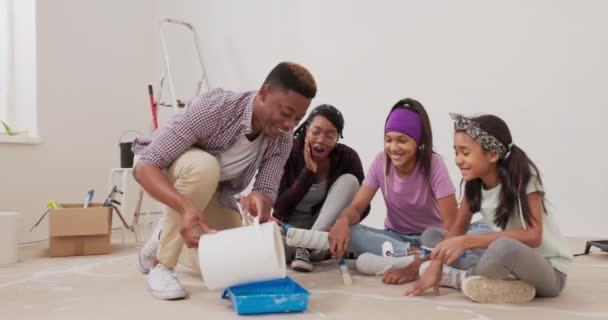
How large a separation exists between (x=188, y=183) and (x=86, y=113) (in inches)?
73.8

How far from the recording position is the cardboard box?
2.09 m

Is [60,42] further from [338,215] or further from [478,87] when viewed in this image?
[478,87]

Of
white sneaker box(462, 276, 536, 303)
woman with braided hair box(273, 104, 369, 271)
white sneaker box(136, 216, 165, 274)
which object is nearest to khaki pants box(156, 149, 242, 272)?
white sneaker box(136, 216, 165, 274)

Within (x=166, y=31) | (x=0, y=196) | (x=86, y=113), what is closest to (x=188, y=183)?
(x=0, y=196)

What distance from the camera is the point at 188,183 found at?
1.37 metres

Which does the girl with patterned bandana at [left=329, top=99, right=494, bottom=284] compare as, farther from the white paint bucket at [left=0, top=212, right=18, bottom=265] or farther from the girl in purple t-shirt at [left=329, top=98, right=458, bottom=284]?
the white paint bucket at [left=0, top=212, right=18, bottom=265]

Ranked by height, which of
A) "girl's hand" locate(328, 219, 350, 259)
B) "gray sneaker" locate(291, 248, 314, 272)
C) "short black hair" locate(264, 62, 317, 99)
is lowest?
"gray sneaker" locate(291, 248, 314, 272)

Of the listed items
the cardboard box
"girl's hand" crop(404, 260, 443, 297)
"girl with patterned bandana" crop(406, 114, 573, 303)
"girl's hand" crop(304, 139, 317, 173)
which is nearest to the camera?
"girl with patterned bandana" crop(406, 114, 573, 303)

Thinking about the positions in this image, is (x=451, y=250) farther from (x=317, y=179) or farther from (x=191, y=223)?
(x=317, y=179)

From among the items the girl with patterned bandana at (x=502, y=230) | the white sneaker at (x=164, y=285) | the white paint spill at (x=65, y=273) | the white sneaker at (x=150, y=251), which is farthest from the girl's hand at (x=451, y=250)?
the white paint spill at (x=65, y=273)

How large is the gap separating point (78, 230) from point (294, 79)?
1.26 m

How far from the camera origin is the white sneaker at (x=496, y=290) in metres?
1.28

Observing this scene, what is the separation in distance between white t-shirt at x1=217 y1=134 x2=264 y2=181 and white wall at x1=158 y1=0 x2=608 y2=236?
1.62 meters

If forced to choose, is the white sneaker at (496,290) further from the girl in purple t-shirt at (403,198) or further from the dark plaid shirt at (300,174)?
the dark plaid shirt at (300,174)
